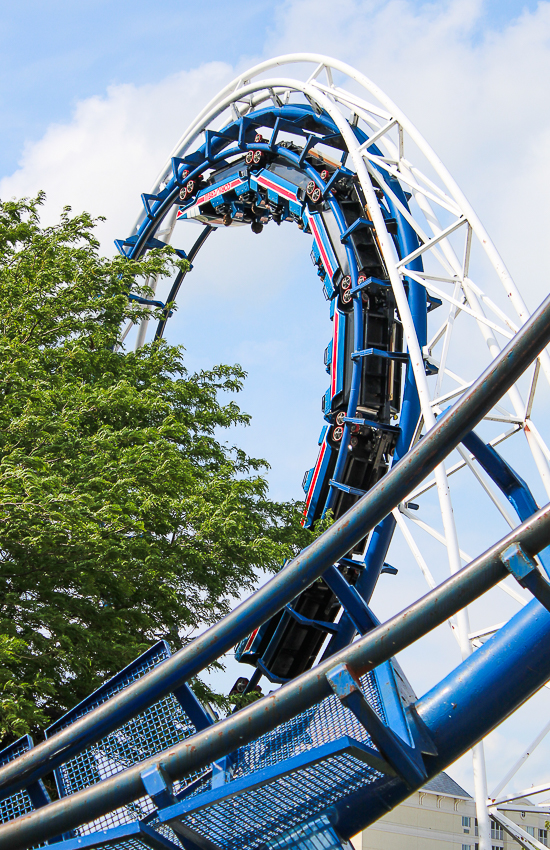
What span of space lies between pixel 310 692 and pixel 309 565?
18.8 inches

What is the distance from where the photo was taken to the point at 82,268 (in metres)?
12.2

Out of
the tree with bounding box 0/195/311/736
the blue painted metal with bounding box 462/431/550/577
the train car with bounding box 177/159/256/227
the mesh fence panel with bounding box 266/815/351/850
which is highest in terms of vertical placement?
the train car with bounding box 177/159/256/227

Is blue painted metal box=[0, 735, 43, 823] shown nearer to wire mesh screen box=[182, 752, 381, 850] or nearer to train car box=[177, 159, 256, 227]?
wire mesh screen box=[182, 752, 381, 850]

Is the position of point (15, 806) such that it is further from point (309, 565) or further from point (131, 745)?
point (309, 565)

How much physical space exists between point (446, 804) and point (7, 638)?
132 ft

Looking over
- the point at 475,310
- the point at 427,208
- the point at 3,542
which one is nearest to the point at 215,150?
the point at 427,208

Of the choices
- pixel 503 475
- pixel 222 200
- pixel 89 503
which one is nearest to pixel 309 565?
pixel 503 475

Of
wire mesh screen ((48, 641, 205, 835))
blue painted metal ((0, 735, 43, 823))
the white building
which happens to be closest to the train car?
wire mesh screen ((48, 641, 205, 835))

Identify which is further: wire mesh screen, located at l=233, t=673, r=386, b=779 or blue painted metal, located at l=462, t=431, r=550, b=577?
blue painted metal, located at l=462, t=431, r=550, b=577

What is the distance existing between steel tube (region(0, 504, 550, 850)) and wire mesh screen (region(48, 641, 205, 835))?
0.42m

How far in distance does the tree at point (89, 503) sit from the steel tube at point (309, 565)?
Result: 369 cm

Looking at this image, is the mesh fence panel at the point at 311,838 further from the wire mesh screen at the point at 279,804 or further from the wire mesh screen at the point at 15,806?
the wire mesh screen at the point at 15,806

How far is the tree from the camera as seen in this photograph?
26.2 feet

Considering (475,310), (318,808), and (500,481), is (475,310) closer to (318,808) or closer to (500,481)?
(500,481)
